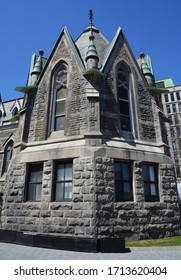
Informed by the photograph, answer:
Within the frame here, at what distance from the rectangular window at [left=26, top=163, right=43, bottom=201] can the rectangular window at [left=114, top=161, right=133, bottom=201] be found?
4077 mm

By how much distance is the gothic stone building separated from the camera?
30.7 ft

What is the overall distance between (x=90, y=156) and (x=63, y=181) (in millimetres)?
1967

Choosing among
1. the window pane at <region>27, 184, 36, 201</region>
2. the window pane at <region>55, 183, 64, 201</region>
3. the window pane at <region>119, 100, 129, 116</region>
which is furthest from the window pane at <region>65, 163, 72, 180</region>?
the window pane at <region>119, 100, 129, 116</region>

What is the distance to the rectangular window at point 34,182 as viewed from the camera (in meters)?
10.7

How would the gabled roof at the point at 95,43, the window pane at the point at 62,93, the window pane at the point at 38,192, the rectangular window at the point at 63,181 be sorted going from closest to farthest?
the rectangular window at the point at 63,181 < the window pane at the point at 38,192 < the window pane at the point at 62,93 < the gabled roof at the point at 95,43

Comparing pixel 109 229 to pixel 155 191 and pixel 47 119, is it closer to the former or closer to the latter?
pixel 155 191

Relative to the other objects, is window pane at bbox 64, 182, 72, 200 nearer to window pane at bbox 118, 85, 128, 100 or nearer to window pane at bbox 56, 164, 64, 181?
window pane at bbox 56, 164, 64, 181

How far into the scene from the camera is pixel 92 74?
11562 millimetres

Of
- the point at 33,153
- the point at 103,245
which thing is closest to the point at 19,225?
the point at 33,153

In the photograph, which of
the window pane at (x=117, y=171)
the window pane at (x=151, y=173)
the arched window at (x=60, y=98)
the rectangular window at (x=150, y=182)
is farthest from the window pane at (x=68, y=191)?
the window pane at (x=151, y=173)

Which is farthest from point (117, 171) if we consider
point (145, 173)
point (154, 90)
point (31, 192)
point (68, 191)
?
point (154, 90)

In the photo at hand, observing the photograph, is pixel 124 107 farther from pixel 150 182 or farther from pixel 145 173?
pixel 150 182

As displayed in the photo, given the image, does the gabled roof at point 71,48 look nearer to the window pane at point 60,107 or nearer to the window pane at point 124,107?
the window pane at point 60,107

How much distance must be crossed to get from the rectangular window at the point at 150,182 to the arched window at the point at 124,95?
2610 mm
